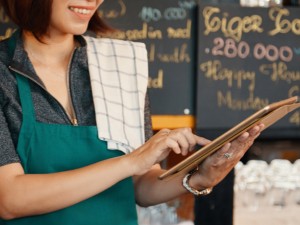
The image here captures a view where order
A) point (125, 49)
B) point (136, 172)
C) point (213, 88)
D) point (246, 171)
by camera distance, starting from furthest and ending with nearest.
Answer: point (246, 171), point (213, 88), point (125, 49), point (136, 172)

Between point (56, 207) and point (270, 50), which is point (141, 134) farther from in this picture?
point (270, 50)

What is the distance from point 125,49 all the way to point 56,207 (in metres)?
0.43

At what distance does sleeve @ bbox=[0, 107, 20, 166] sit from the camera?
1.26 meters

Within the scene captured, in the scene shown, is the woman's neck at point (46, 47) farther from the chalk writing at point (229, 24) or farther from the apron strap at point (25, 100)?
the chalk writing at point (229, 24)

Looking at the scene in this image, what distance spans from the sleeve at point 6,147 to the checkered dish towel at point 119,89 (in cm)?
19

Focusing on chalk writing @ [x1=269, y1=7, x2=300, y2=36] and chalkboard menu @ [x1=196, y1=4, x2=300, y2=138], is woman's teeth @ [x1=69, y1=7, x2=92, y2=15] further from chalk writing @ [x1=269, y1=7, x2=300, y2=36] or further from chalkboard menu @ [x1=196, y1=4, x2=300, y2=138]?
chalk writing @ [x1=269, y1=7, x2=300, y2=36]

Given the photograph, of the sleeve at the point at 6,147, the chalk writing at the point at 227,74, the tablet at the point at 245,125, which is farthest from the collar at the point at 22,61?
the chalk writing at the point at 227,74

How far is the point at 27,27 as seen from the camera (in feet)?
4.54

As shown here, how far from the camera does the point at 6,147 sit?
4.17 ft

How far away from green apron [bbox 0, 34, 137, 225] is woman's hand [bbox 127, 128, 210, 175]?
15 cm

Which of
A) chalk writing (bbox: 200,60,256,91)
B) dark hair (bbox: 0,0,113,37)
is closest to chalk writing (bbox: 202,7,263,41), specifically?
chalk writing (bbox: 200,60,256,91)

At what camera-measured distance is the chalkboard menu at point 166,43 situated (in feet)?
6.79

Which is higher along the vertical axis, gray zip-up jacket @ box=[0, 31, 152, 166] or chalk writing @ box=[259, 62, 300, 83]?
gray zip-up jacket @ box=[0, 31, 152, 166]

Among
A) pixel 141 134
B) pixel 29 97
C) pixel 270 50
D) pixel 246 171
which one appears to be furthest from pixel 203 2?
pixel 29 97
